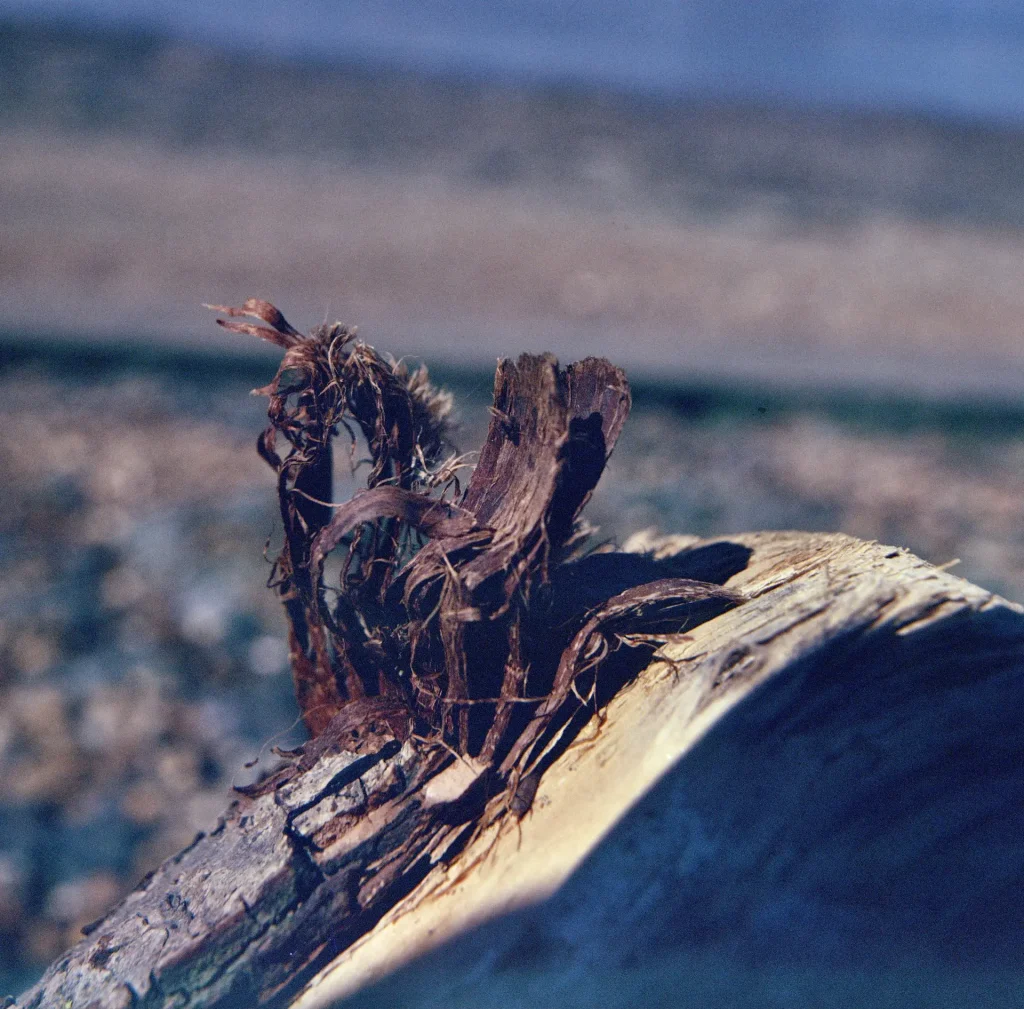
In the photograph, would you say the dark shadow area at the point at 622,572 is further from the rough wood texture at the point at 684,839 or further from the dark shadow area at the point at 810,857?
the dark shadow area at the point at 810,857

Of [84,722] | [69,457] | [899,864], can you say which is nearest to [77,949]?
[899,864]

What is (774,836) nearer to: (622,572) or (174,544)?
(622,572)

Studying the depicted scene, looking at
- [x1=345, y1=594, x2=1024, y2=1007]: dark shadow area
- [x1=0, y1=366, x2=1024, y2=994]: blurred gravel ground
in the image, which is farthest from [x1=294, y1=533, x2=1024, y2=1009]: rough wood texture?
[x1=0, y1=366, x2=1024, y2=994]: blurred gravel ground

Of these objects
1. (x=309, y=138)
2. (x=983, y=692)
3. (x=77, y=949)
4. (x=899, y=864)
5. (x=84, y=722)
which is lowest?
(x=84, y=722)

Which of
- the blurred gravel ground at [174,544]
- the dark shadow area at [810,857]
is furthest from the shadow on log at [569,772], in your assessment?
the blurred gravel ground at [174,544]

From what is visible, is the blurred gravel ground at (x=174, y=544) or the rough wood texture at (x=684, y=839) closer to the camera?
the rough wood texture at (x=684, y=839)

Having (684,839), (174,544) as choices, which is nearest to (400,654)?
(684,839)

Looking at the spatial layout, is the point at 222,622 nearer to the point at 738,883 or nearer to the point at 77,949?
the point at 77,949

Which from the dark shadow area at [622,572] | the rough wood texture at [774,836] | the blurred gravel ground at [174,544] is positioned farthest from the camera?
the blurred gravel ground at [174,544]
